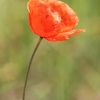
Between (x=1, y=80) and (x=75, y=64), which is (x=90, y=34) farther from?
(x=1, y=80)

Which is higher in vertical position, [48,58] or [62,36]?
[62,36]

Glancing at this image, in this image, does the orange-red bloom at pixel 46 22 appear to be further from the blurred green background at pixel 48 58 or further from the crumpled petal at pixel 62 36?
the blurred green background at pixel 48 58

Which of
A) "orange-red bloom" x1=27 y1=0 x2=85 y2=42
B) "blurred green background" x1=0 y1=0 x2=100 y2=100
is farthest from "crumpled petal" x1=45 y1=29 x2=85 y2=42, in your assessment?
"blurred green background" x1=0 y1=0 x2=100 y2=100

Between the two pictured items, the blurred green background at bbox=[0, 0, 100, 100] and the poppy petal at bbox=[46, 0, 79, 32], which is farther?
the blurred green background at bbox=[0, 0, 100, 100]

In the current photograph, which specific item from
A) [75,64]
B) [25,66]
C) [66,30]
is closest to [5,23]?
[25,66]

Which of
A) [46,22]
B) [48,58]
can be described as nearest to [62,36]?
[46,22]

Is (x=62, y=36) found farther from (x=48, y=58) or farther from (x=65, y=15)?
(x=48, y=58)

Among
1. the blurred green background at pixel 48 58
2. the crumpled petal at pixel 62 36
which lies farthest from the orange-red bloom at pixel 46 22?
the blurred green background at pixel 48 58

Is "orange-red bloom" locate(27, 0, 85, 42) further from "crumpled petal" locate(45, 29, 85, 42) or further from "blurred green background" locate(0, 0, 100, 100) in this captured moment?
"blurred green background" locate(0, 0, 100, 100)
